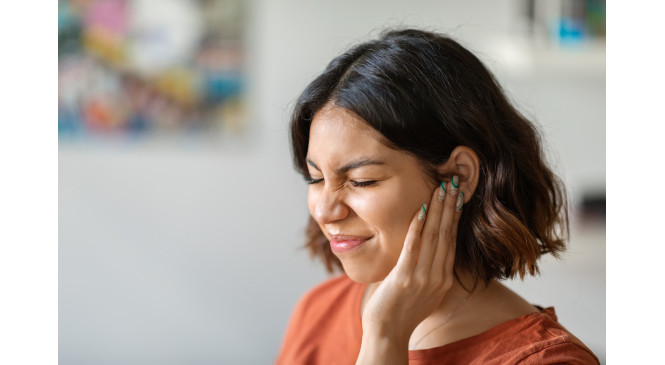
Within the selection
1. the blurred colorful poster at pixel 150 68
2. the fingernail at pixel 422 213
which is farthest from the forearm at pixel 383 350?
the blurred colorful poster at pixel 150 68

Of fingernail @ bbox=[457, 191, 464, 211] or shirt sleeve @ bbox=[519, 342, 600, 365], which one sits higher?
fingernail @ bbox=[457, 191, 464, 211]

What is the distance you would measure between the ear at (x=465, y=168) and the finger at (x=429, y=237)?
0.15ft

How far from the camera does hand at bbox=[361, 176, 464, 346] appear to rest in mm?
1089

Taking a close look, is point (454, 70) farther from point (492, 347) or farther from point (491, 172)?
point (492, 347)


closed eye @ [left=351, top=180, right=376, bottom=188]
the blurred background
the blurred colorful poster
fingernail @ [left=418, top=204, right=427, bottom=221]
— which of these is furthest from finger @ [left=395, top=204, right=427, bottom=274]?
the blurred colorful poster

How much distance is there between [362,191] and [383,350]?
11.2 inches

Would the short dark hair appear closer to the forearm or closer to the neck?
the neck

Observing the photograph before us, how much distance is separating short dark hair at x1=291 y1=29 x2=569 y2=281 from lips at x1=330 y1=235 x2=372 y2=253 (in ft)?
0.59

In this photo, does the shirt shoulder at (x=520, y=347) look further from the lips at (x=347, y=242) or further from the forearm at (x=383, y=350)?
the lips at (x=347, y=242)

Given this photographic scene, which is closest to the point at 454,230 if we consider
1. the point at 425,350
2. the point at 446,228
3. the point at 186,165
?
the point at 446,228

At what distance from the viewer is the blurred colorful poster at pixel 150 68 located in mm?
3248

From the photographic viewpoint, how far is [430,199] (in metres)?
1.12

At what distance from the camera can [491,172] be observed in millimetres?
1134

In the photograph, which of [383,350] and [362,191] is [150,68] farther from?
[383,350]
